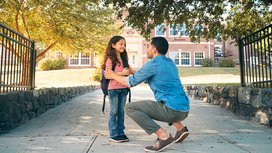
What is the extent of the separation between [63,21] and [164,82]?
10.5 m

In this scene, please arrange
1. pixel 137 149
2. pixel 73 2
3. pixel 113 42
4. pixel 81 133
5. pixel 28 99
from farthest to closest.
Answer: pixel 73 2, pixel 28 99, pixel 81 133, pixel 113 42, pixel 137 149

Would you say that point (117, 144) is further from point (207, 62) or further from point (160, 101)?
point (207, 62)

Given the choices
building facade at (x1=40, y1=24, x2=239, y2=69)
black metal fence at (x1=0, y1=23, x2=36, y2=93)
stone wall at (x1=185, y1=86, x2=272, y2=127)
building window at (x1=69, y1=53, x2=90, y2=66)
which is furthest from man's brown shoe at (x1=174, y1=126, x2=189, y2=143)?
building window at (x1=69, y1=53, x2=90, y2=66)

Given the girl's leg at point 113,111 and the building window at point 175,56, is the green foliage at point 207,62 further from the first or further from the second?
the girl's leg at point 113,111

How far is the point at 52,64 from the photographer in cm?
3606

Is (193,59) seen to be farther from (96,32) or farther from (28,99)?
(28,99)

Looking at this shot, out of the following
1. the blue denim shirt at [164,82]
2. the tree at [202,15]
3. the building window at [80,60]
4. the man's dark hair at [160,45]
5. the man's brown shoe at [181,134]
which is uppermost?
the building window at [80,60]

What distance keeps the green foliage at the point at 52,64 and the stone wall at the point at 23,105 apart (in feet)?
88.6

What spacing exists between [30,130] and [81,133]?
1078mm

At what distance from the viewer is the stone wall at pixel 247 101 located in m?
5.84

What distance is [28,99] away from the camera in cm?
673

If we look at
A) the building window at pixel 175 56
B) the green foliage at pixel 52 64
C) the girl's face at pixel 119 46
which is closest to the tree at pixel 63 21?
the girl's face at pixel 119 46

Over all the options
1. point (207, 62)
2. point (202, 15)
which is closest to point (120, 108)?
point (202, 15)

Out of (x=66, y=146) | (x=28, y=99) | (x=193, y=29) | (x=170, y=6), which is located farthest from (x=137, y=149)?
(x=193, y=29)
